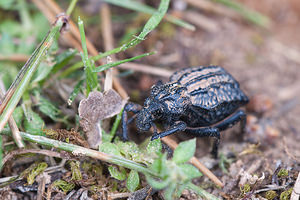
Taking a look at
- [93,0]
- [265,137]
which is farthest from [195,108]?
[93,0]

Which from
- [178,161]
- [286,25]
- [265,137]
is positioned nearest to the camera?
[178,161]

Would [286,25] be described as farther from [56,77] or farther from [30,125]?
[30,125]

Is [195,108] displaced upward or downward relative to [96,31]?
downward

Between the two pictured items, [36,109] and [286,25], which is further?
[286,25]

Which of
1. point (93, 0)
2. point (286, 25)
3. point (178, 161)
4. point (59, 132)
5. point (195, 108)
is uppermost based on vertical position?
point (286, 25)

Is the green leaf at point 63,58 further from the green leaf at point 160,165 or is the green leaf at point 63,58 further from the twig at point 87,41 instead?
the green leaf at point 160,165
